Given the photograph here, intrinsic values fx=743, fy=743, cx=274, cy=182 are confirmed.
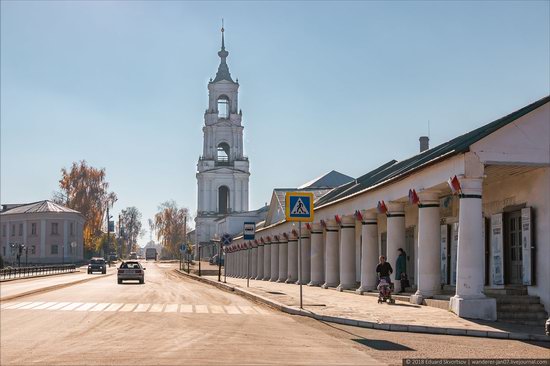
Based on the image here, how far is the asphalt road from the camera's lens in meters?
10.9

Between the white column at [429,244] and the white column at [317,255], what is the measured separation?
16402 millimetres

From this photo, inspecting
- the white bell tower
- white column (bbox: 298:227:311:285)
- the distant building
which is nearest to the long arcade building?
white column (bbox: 298:227:311:285)

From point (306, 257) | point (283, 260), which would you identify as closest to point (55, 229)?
point (283, 260)

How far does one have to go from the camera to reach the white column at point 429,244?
70.3 feet

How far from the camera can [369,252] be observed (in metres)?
28.6

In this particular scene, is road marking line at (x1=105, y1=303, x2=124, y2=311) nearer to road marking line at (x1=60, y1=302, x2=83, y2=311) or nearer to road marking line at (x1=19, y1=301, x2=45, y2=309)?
road marking line at (x1=60, y1=302, x2=83, y2=311)

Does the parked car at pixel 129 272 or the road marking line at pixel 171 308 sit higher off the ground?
the road marking line at pixel 171 308

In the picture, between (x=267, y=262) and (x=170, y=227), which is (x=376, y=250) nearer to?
(x=267, y=262)

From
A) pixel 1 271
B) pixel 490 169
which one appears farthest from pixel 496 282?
pixel 1 271

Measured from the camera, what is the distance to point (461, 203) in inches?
720

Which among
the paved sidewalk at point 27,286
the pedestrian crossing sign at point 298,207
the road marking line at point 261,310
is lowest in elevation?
the paved sidewalk at point 27,286

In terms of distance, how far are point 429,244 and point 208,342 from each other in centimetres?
1045

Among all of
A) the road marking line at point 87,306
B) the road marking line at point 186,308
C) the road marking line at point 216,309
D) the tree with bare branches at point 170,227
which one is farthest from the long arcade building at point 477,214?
the tree with bare branches at point 170,227

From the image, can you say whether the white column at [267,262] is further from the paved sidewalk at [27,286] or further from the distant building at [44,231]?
the distant building at [44,231]
